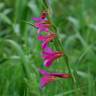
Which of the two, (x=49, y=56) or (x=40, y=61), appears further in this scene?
(x=40, y=61)

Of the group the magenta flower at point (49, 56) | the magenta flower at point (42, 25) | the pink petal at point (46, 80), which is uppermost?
the magenta flower at point (42, 25)

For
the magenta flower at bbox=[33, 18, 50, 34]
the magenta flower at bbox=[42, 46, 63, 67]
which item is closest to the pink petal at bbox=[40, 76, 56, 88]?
the magenta flower at bbox=[42, 46, 63, 67]

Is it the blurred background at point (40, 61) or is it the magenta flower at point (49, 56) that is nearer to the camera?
the magenta flower at point (49, 56)

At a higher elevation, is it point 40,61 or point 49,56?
point 40,61

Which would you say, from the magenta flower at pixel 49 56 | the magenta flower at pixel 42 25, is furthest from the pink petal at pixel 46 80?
the magenta flower at pixel 42 25

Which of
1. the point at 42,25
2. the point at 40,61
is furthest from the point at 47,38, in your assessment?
the point at 40,61

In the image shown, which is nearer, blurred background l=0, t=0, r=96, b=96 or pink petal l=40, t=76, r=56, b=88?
pink petal l=40, t=76, r=56, b=88

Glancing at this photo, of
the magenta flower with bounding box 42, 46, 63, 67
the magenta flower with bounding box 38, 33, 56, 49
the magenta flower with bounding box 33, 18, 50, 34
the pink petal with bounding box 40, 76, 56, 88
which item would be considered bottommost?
the pink petal with bounding box 40, 76, 56, 88

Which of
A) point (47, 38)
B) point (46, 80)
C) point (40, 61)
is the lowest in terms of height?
point (46, 80)

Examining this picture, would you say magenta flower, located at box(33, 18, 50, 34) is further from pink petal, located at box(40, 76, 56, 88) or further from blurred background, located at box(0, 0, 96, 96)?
pink petal, located at box(40, 76, 56, 88)

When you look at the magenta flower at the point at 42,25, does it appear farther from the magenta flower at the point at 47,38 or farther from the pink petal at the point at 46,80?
the pink petal at the point at 46,80

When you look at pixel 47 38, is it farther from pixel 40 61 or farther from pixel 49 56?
pixel 40 61

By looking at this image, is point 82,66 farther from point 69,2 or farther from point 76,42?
point 69,2

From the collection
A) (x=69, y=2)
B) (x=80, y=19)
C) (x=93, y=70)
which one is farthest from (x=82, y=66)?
(x=69, y=2)
